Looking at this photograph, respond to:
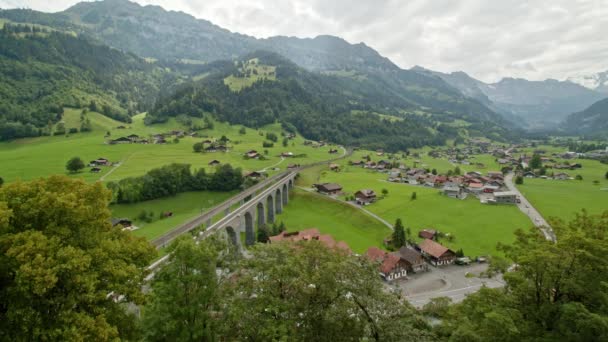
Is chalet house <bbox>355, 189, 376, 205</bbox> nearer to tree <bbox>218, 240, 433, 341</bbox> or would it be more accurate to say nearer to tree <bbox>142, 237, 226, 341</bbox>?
tree <bbox>218, 240, 433, 341</bbox>

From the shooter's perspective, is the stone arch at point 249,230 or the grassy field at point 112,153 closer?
the stone arch at point 249,230

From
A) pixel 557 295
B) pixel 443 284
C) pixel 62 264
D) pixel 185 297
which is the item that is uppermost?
pixel 62 264

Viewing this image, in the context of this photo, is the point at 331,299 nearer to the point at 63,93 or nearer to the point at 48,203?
the point at 48,203

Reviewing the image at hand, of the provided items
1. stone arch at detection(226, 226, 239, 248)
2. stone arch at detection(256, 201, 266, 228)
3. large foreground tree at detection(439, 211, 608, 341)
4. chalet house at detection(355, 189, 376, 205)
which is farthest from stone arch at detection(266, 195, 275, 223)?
large foreground tree at detection(439, 211, 608, 341)

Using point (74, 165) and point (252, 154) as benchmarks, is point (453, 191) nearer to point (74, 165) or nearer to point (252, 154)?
point (252, 154)

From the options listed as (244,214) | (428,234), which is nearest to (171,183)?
(244,214)

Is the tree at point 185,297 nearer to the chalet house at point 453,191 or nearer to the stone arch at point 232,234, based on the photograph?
the stone arch at point 232,234

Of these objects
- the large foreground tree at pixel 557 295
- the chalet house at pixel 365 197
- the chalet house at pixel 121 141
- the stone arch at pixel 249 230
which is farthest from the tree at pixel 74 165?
the large foreground tree at pixel 557 295
